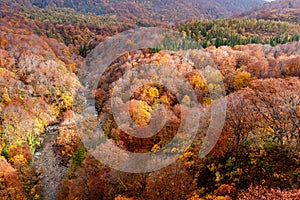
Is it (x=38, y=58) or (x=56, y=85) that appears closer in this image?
(x=56, y=85)

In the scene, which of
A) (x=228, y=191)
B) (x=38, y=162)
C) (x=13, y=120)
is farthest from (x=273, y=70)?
(x=13, y=120)

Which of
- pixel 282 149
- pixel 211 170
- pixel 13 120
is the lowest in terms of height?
pixel 13 120

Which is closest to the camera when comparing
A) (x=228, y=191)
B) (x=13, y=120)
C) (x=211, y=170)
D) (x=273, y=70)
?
(x=228, y=191)

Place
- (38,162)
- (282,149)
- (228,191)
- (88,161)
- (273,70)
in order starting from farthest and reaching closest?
(273,70) → (38,162) → (88,161) → (282,149) → (228,191)

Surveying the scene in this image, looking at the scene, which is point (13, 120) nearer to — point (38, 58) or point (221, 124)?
point (38, 58)

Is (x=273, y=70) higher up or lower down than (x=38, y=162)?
higher up

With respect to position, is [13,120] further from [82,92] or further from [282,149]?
[282,149]
